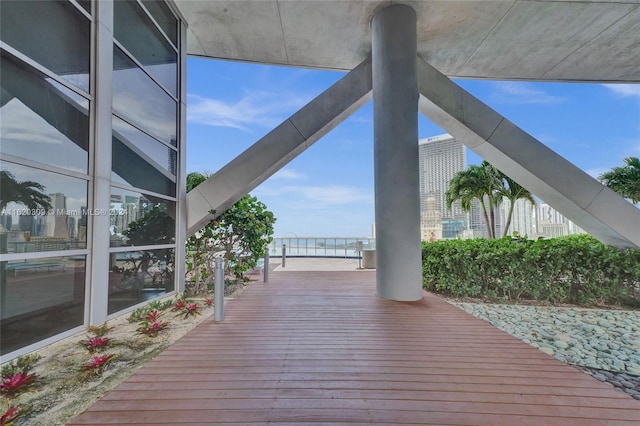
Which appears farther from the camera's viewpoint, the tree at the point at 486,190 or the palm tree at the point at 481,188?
the palm tree at the point at 481,188

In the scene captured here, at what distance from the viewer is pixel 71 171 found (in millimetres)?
3332

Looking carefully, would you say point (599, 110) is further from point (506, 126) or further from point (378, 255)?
point (378, 255)

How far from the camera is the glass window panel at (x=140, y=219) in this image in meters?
4.04

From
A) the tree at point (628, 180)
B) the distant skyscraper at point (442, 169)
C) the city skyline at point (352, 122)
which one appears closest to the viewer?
the city skyline at point (352, 122)

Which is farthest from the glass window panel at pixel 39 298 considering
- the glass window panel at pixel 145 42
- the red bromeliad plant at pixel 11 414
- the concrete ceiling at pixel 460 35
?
the concrete ceiling at pixel 460 35

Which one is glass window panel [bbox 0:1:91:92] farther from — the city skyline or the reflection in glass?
the city skyline

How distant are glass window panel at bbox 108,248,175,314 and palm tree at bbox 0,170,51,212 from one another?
1.16m

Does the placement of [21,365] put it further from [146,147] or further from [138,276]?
[146,147]

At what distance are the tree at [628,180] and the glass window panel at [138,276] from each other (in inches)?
505

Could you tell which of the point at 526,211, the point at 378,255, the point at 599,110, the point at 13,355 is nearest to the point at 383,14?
the point at 378,255

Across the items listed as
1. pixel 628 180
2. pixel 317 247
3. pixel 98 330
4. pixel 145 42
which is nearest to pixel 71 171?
pixel 98 330

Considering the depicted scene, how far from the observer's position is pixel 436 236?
40.0ft

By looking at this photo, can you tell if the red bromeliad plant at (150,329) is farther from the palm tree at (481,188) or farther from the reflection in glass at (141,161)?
the palm tree at (481,188)

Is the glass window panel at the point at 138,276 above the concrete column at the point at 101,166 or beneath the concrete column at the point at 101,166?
beneath
